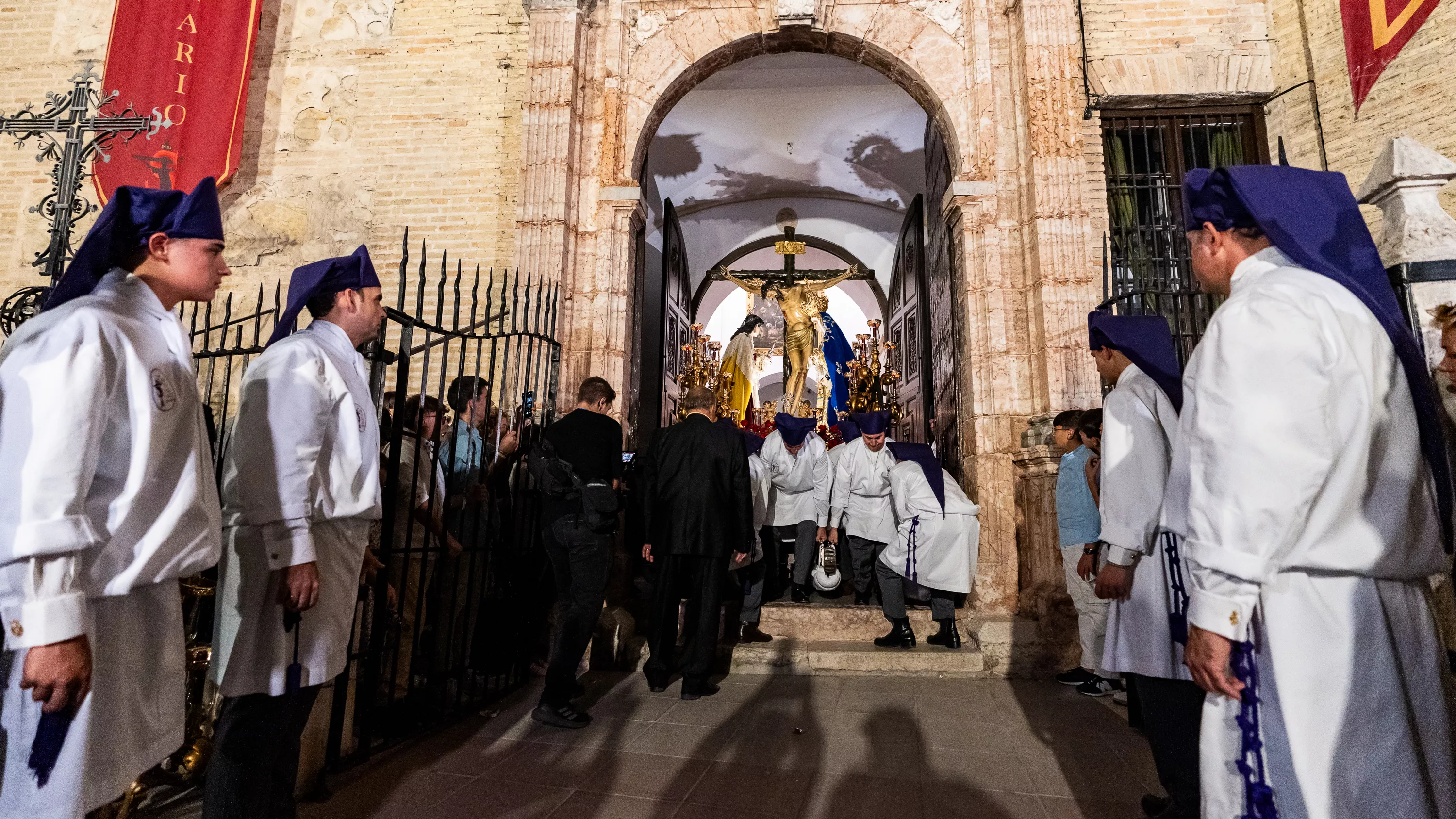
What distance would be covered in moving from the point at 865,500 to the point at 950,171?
365 cm

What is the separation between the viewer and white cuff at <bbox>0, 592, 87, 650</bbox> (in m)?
1.37

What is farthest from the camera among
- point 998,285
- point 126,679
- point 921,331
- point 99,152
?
point 921,331

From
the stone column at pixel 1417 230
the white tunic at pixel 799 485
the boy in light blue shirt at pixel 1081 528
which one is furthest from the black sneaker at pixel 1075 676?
the stone column at pixel 1417 230

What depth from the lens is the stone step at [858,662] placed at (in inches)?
206

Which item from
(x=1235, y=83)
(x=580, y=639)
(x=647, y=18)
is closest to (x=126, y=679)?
(x=580, y=639)

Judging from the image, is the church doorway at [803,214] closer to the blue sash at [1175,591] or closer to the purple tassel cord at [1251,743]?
the blue sash at [1175,591]

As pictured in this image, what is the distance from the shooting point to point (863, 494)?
20.9 ft

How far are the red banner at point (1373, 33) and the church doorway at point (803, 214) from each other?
11.5 feet

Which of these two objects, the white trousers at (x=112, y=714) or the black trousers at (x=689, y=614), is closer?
the white trousers at (x=112, y=714)

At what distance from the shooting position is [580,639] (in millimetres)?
3977

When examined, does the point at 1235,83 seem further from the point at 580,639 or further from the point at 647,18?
the point at 580,639

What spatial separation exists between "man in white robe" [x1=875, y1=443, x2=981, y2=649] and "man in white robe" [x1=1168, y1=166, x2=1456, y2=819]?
160 inches

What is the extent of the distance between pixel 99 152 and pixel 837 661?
573 centimetres

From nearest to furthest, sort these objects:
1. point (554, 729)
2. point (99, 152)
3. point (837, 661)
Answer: point (554, 729) < point (99, 152) < point (837, 661)
